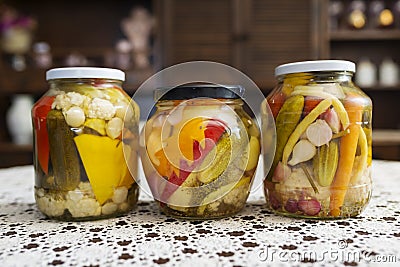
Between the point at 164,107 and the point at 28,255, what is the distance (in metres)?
0.27

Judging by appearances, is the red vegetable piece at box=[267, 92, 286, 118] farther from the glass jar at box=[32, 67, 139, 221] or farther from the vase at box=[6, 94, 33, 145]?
the vase at box=[6, 94, 33, 145]

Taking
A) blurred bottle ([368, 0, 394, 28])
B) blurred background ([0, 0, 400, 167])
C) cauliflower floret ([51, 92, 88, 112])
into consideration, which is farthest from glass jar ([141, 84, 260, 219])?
blurred bottle ([368, 0, 394, 28])

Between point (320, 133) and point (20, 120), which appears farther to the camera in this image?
point (20, 120)

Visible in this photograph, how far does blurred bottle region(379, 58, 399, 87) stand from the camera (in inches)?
89.9

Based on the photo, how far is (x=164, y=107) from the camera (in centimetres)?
62

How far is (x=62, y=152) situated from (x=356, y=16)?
6.88 feet

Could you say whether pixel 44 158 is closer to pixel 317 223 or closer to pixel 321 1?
pixel 317 223

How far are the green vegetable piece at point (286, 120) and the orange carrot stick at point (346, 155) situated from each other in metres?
0.06

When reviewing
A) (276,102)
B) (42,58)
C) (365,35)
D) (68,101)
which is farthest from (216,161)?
(365,35)

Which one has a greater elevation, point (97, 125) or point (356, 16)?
point (356, 16)

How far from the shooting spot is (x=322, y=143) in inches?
22.6

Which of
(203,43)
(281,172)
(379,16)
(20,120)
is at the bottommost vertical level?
(20,120)

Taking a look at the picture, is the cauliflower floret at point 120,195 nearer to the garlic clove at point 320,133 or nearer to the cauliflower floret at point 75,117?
the cauliflower floret at point 75,117

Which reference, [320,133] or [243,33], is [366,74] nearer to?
[243,33]
